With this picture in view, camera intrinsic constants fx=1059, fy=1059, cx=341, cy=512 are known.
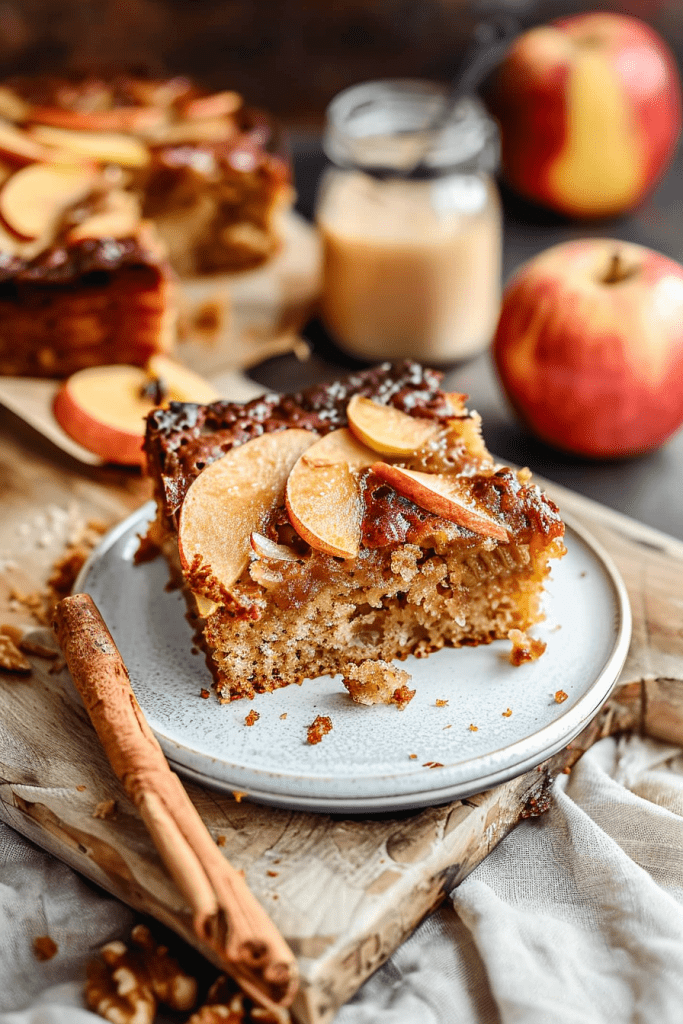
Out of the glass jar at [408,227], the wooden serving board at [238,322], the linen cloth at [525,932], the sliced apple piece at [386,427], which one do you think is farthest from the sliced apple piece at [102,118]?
the linen cloth at [525,932]

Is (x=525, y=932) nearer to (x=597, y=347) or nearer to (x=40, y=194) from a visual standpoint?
(x=597, y=347)

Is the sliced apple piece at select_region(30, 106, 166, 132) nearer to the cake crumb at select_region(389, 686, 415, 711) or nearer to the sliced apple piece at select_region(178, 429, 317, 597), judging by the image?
the sliced apple piece at select_region(178, 429, 317, 597)

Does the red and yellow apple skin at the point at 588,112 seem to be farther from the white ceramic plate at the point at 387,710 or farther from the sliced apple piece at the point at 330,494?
the sliced apple piece at the point at 330,494

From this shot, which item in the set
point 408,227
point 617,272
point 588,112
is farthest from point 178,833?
point 588,112

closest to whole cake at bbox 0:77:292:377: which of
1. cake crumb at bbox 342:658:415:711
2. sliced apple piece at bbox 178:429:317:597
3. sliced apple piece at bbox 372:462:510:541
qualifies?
sliced apple piece at bbox 178:429:317:597

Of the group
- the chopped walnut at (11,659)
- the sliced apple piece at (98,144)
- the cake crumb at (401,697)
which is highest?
the sliced apple piece at (98,144)
